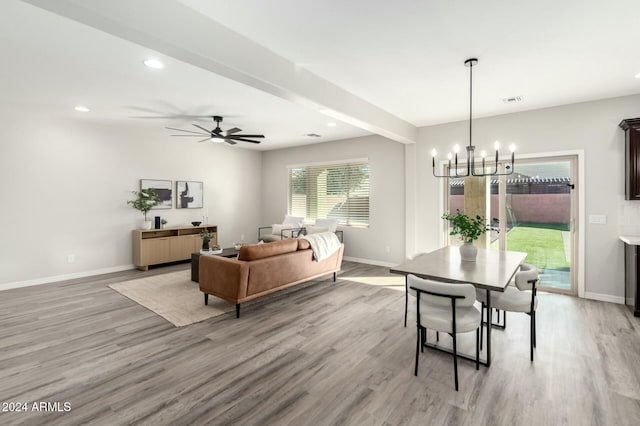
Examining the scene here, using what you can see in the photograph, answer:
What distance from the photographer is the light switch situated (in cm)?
420

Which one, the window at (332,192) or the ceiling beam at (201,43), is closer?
the ceiling beam at (201,43)

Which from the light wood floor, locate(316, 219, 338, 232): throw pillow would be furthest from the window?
the light wood floor

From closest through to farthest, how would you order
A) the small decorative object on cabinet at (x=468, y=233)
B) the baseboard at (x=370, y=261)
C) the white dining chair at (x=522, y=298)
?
the white dining chair at (x=522, y=298), the small decorative object on cabinet at (x=468, y=233), the baseboard at (x=370, y=261)

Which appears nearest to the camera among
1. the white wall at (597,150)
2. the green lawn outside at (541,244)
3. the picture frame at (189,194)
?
the white wall at (597,150)

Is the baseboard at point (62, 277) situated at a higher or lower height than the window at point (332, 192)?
lower

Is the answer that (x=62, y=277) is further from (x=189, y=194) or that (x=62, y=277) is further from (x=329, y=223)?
(x=329, y=223)

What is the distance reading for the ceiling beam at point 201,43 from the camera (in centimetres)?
188

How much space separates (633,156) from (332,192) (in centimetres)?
507

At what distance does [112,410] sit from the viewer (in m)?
2.07

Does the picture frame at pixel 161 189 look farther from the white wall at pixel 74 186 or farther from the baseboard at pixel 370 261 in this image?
the baseboard at pixel 370 261

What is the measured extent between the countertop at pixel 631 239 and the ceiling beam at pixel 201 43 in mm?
3753

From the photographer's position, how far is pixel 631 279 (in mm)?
3885

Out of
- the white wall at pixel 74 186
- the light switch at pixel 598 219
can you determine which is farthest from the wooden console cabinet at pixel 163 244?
the light switch at pixel 598 219

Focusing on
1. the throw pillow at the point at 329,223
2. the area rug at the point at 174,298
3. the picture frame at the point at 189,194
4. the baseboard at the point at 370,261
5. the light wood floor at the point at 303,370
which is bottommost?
the light wood floor at the point at 303,370
